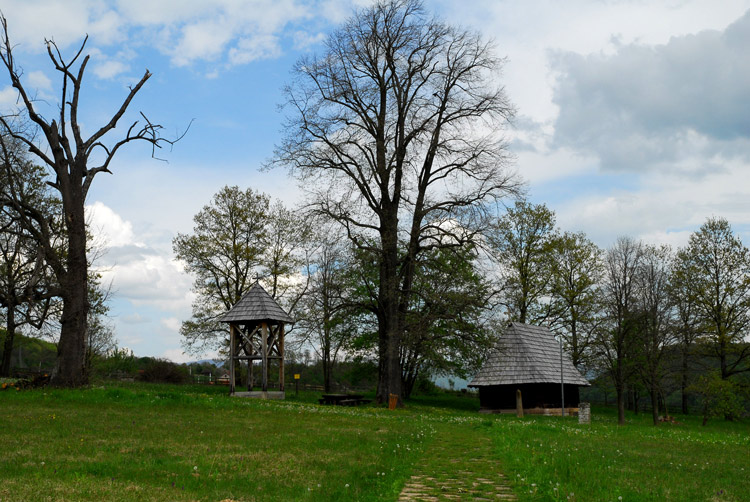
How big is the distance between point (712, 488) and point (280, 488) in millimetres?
6214

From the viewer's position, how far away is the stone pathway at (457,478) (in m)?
8.23

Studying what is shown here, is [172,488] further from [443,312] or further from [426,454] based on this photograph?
[443,312]

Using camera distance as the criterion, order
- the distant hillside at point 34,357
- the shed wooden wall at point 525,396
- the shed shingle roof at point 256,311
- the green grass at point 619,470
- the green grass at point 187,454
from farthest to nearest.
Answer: the distant hillside at point 34,357, the shed wooden wall at point 525,396, the shed shingle roof at point 256,311, the green grass at point 619,470, the green grass at point 187,454

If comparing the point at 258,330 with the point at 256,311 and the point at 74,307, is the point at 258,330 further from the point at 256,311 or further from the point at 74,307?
the point at 74,307

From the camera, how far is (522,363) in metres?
36.0

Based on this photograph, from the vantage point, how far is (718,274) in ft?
153

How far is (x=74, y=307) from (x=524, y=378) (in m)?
23.8

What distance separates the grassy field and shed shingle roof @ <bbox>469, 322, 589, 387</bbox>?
18.2m

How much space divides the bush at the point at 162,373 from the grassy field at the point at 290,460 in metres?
26.5

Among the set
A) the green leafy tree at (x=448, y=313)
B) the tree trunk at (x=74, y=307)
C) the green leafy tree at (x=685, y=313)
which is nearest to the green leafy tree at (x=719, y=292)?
the green leafy tree at (x=685, y=313)

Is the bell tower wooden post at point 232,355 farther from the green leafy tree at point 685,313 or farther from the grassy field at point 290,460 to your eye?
the green leafy tree at point 685,313

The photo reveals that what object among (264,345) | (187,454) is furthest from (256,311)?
(187,454)

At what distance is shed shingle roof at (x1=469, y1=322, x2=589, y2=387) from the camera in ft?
116

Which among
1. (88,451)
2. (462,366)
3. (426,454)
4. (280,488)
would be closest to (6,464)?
(88,451)
